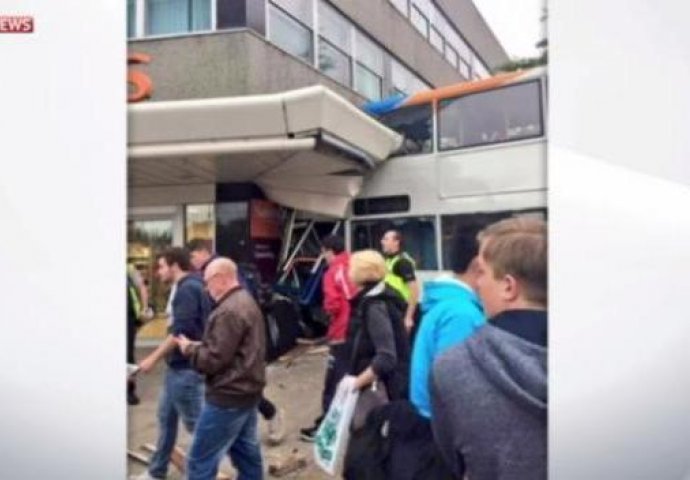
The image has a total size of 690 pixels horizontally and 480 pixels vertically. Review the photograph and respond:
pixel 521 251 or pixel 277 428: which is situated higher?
pixel 521 251

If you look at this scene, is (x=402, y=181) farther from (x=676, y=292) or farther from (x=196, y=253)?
(x=676, y=292)

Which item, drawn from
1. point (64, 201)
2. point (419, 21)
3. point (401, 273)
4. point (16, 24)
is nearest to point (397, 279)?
point (401, 273)

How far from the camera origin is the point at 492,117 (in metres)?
1.32

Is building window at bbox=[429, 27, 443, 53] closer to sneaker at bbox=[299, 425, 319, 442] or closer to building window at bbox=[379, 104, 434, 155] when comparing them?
building window at bbox=[379, 104, 434, 155]

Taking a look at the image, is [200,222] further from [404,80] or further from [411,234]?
[404,80]

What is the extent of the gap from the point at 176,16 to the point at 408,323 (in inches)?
32.8

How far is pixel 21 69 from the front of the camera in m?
1.27

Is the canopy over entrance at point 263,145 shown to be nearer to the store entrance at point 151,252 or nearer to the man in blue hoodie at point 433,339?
the store entrance at point 151,252

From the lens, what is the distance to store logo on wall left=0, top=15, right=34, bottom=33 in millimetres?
1267

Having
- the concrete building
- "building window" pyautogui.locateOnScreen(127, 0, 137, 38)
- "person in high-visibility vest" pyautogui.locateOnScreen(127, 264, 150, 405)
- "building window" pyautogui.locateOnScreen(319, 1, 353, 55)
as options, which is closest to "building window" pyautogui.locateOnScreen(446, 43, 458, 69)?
the concrete building

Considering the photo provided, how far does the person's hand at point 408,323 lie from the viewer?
1.41 metres

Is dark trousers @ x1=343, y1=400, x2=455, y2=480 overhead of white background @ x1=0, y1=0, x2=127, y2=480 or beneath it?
beneath

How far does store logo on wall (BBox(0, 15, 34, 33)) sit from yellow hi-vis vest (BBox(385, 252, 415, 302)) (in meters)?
0.88

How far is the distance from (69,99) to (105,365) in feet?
1.80
